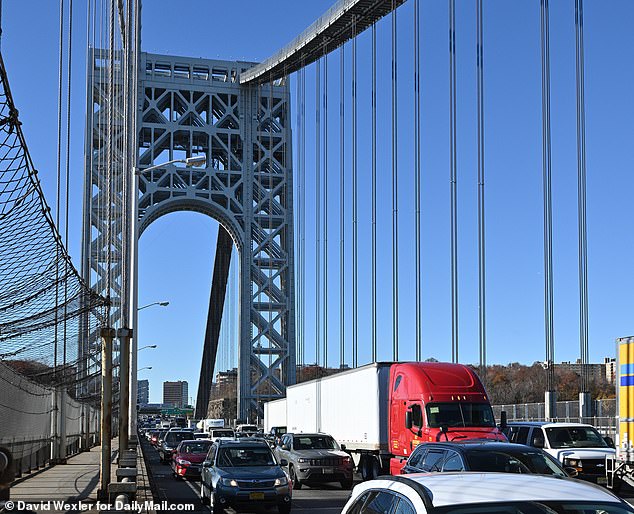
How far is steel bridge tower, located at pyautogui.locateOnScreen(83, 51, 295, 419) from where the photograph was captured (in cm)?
8200

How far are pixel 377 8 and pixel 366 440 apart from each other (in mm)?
37886

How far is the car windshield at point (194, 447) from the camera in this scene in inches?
1155

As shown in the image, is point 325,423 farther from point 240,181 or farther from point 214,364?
point 214,364

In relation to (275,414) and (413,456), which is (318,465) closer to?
(413,456)

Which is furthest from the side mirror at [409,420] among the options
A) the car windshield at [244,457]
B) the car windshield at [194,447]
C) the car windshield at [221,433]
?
the car windshield at [221,433]

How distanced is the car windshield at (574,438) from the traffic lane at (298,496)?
15.7ft

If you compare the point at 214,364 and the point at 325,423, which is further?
the point at 214,364

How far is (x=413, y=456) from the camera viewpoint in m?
15.9

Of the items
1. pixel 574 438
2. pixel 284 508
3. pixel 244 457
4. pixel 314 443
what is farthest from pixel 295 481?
pixel 284 508

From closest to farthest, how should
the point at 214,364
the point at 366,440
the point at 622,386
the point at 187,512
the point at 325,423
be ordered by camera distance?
the point at 622,386 → the point at 187,512 → the point at 366,440 → the point at 325,423 → the point at 214,364

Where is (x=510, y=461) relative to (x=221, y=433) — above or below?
above

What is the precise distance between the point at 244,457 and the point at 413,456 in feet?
14.4

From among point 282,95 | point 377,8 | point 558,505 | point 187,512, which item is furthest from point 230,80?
point 558,505

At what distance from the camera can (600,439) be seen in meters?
24.3
